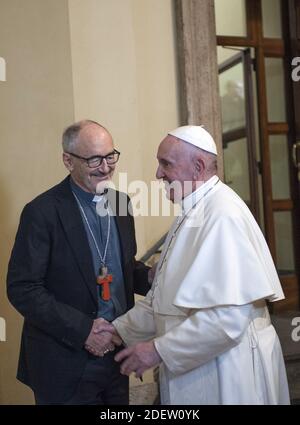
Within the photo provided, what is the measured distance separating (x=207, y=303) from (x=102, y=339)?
56 centimetres

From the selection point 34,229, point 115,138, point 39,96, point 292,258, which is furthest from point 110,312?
point 292,258

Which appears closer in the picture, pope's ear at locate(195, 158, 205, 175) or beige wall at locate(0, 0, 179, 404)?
pope's ear at locate(195, 158, 205, 175)

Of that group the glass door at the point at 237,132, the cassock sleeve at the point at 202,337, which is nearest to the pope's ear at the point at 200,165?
the cassock sleeve at the point at 202,337

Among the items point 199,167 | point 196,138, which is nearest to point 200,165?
point 199,167

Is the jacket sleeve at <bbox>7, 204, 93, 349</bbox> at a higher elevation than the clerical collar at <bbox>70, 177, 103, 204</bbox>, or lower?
lower

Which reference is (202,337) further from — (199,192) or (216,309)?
(199,192)

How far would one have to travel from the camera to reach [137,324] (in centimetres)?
222

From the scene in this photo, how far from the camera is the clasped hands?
1.88 m

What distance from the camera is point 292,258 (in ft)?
17.1

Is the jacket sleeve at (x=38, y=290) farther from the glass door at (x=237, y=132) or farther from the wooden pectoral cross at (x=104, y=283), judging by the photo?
the glass door at (x=237, y=132)

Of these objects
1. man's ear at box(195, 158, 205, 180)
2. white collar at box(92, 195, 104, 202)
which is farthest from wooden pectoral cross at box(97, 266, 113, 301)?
man's ear at box(195, 158, 205, 180)

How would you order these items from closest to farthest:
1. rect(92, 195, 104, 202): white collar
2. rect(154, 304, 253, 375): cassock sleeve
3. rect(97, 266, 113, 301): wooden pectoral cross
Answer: rect(154, 304, 253, 375): cassock sleeve
rect(97, 266, 113, 301): wooden pectoral cross
rect(92, 195, 104, 202): white collar

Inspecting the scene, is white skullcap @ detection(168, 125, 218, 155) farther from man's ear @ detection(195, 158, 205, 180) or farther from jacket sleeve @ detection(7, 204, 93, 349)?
jacket sleeve @ detection(7, 204, 93, 349)

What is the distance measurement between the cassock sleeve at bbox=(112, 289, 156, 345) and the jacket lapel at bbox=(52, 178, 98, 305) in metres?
0.15
